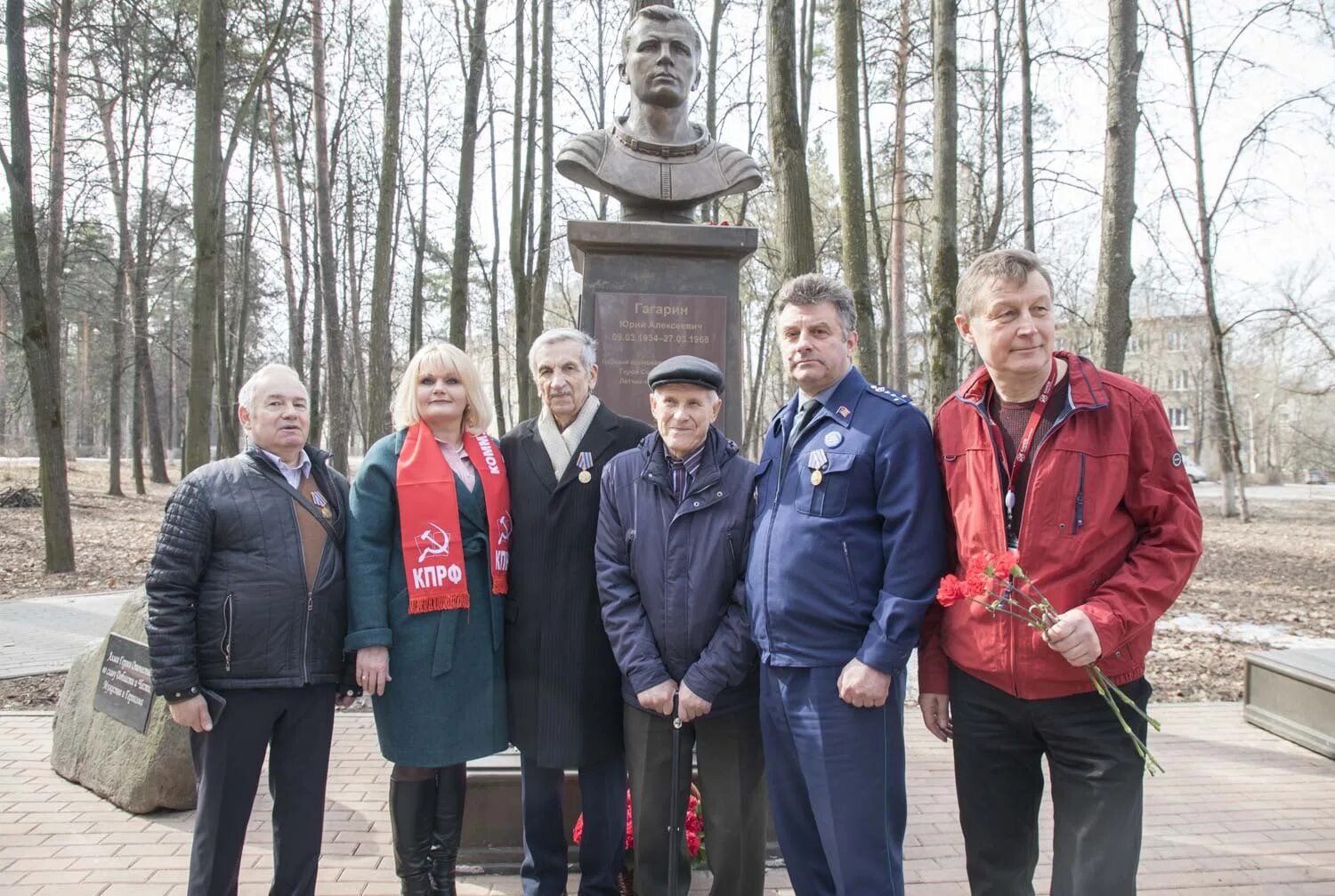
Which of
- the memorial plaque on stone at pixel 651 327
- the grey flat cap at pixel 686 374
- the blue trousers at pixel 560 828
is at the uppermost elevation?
the memorial plaque on stone at pixel 651 327

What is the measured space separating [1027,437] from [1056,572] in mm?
347

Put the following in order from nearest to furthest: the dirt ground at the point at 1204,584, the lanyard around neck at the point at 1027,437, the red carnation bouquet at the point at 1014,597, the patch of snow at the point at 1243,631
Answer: the red carnation bouquet at the point at 1014,597, the lanyard around neck at the point at 1027,437, the dirt ground at the point at 1204,584, the patch of snow at the point at 1243,631

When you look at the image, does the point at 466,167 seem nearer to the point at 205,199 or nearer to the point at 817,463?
the point at 205,199

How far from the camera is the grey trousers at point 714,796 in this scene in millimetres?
2459

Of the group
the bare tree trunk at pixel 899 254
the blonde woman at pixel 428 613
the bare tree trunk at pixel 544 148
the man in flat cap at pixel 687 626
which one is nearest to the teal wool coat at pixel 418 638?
the blonde woman at pixel 428 613

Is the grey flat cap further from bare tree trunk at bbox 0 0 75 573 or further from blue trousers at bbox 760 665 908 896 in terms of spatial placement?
bare tree trunk at bbox 0 0 75 573

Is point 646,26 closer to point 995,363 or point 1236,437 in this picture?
point 995,363

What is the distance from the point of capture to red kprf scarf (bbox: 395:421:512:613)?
259 cm

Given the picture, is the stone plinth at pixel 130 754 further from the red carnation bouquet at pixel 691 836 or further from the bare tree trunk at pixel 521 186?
the bare tree trunk at pixel 521 186

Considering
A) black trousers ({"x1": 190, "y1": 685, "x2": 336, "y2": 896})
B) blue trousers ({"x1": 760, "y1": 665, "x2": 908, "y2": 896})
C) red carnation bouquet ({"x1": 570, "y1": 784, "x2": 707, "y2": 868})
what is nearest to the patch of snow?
red carnation bouquet ({"x1": 570, "y1": 784, "x2": 707, "y2": 868})

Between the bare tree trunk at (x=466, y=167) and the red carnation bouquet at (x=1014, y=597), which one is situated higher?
the bare tree trunk at (x=466, y=167)

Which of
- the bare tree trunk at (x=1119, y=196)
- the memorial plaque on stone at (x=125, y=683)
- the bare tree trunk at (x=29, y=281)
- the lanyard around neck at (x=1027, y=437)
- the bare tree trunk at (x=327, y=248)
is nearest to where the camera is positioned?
the lanyard around neck at (x=1027, y=437)

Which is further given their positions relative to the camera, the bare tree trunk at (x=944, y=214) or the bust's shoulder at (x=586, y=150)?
the bare tree trunk at (x=944, y=214)

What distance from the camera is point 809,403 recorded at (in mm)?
2467
